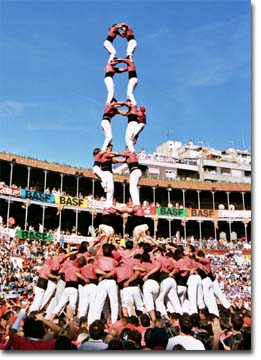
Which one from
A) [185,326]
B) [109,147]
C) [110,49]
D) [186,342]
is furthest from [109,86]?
[186,342]

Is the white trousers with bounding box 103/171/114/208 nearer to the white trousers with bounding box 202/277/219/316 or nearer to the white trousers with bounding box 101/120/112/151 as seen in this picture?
the white trousers with bounding box 101/120/112/151

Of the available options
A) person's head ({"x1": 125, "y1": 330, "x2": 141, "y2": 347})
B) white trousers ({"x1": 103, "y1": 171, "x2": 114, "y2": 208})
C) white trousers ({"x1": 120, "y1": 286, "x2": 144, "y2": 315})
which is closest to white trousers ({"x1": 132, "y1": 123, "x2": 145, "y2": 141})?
white trousers ({"x1": 103, "y1": 171, "x2": 114, "y2": 208})

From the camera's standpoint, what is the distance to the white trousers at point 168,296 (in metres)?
8.04

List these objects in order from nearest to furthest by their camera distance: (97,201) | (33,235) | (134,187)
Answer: (134,187)
(33,235)
(97,201)

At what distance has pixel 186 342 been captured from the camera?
4.37 meters

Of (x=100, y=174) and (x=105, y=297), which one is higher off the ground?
(x=100, y=174)

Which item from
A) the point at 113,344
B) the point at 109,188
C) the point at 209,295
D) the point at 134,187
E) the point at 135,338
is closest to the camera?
the point at 113,344

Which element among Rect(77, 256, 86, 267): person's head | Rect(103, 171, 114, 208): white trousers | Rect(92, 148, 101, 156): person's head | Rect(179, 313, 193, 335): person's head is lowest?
Rect(179, 313, 193, 335): person's head

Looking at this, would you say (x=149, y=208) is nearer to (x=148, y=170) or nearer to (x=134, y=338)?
(x=148, y=170)

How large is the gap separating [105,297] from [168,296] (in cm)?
144

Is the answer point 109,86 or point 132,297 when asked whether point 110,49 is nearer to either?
point 109,86

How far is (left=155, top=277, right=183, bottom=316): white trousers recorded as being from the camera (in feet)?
26.4

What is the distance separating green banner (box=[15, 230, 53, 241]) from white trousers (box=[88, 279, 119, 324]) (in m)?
20.3

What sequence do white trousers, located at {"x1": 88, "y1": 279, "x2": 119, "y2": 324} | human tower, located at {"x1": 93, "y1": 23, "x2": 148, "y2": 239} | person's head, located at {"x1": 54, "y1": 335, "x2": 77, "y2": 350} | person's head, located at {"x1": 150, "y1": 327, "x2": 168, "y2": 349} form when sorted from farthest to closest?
human tower, located at {"x1": 93, "y1": 23, "x2": 148, "y2": 239}
white trousers, located at {"x1": 88, "y1": 279, "x2": 119, "y2": 324}
person's head, located at {"x1": 150, "y1": 327, "x2": 168, "y2": 349}
person's head, located at {"x1": 54, "y1": 335, "x2": 77, "y2": 350}
